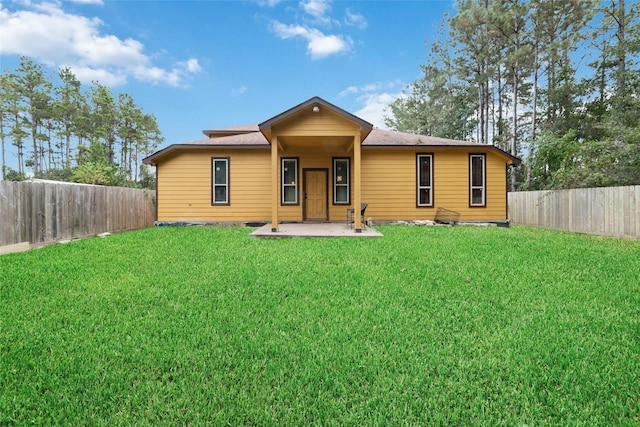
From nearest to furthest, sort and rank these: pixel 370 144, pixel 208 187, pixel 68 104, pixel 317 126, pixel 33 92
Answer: pixel 317 126
pixel 370 144
pixel 208 187
pixel 33 92
pixel 68 104

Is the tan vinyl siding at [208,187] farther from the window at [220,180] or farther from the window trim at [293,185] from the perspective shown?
the window trim at [293,185]

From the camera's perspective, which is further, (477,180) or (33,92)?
(33,92)

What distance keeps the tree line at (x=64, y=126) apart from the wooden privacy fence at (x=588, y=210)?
28.1m

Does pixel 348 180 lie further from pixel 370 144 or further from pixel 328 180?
pixel 370 144

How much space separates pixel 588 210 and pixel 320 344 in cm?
1097

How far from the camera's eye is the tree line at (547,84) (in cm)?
1139

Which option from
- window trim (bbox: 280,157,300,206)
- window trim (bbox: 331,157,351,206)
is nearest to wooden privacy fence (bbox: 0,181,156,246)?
window trim (bbox: 280,157,300,206)

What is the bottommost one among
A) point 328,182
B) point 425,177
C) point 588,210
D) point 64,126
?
point 588,210

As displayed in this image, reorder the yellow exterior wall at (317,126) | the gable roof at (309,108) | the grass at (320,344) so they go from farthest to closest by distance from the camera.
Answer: the yellow exterior wall at (317,126)
the gable roof at (309,108)
the grass at (320,344)

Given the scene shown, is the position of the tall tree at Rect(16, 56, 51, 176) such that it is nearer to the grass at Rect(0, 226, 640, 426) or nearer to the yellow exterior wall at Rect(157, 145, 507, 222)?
the yellow exterior wall at Rect(157, 145, 507, 222)

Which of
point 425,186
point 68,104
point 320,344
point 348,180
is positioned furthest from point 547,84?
point 68,104

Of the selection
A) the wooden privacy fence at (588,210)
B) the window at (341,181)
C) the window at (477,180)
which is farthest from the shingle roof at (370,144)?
the wooden privacy fence at (588,210)

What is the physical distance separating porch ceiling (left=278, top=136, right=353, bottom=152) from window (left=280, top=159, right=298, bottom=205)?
72cm

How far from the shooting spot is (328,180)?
11.4 meters
